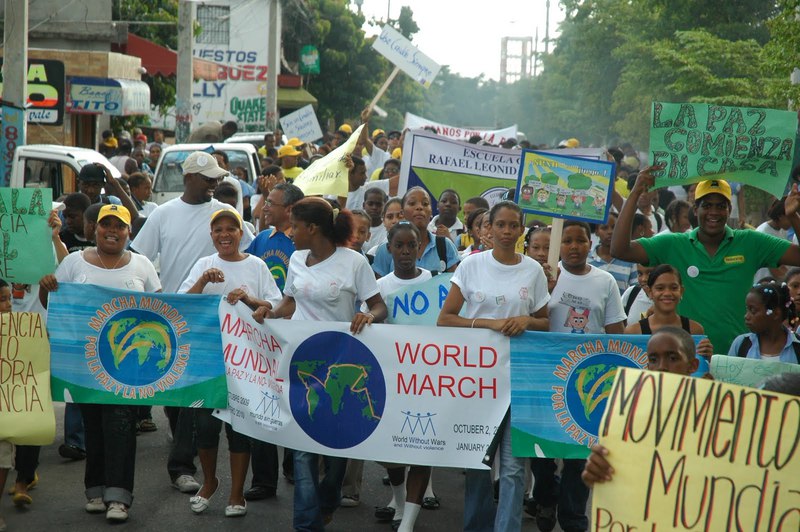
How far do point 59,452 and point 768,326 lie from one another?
4769 mm

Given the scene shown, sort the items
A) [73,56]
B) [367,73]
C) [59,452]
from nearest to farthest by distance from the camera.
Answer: [59,452], [73,56], [367,73]

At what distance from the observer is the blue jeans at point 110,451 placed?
696 cm

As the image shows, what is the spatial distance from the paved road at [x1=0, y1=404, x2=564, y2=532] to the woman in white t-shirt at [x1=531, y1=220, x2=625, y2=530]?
1.94 ft

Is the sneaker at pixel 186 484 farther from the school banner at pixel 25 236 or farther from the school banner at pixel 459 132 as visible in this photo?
the school banner at pixel 459 132

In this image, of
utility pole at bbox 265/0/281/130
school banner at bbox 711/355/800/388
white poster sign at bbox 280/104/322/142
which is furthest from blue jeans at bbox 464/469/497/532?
utility pole at bbox 265/0/281/130

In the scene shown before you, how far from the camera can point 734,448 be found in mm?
4086

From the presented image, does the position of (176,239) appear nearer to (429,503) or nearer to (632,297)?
(429,503)

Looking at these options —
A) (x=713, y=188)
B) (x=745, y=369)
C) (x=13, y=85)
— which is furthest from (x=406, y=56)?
(x=745, y=369)

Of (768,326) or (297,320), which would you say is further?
(297,320)

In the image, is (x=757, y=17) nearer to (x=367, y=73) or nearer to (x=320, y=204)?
(x=320, y=204)

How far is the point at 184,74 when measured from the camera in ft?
81.3

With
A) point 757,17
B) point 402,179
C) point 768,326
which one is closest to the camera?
point 768,326

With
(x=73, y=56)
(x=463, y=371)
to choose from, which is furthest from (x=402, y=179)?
(x=73, y=56)

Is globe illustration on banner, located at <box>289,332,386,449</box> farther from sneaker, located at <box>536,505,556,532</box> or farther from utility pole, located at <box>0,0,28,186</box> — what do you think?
utility pole, located at <box>0,0,28,186</box>
